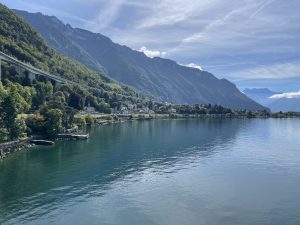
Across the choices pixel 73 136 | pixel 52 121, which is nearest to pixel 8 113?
pixel 52 121

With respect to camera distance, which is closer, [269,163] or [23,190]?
[23,190]

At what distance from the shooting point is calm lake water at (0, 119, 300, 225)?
5678 cm

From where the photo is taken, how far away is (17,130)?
114 metres

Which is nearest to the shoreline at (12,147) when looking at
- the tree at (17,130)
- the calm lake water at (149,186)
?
the tree at (17,130)

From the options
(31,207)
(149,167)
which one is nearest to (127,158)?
(149,167)

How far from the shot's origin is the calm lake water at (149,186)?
5678 cm

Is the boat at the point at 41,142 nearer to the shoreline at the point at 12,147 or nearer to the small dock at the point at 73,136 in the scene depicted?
the shoreline at the point at 12,147

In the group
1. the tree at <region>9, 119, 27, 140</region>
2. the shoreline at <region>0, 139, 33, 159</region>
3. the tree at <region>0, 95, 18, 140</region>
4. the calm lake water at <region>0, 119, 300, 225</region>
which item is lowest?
the calm lake water at <region>0, 119, 300, 225</region>

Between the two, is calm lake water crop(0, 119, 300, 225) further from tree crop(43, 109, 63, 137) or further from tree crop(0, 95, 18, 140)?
tree crop(43, 109, 63, 137)

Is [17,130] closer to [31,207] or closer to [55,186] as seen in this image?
[55,186]

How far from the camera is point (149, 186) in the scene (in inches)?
2904

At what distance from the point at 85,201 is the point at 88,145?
6810 cm

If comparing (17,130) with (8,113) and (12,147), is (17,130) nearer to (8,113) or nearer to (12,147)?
(8,113)

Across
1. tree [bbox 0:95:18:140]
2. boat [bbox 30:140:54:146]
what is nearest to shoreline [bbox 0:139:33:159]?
boat [bbox 30:140:54:146]
